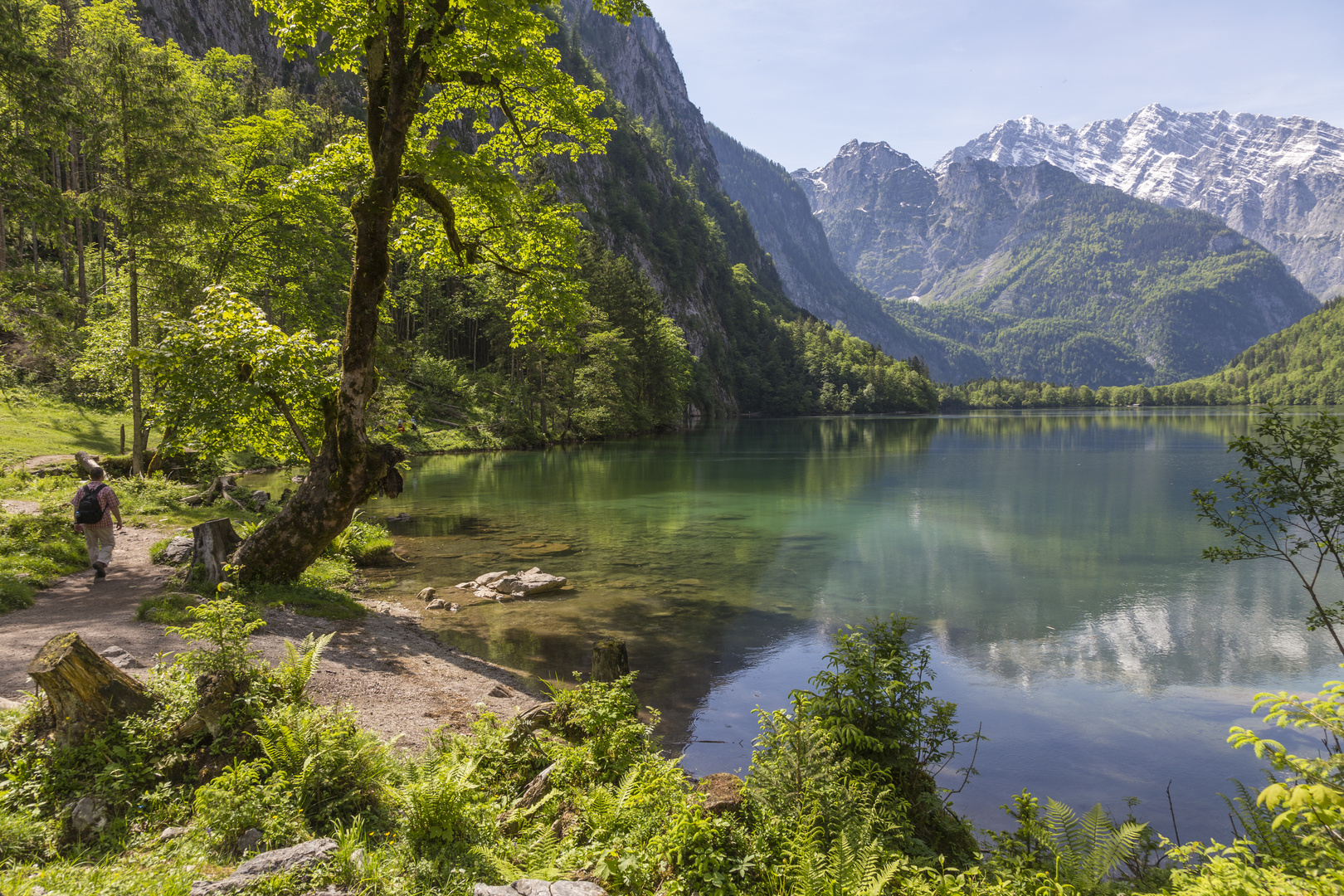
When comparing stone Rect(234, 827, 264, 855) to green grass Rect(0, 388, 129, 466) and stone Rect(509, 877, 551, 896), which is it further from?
green grass Rect(0, 388, 129, 466)

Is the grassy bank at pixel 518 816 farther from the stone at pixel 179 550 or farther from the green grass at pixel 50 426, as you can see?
the green grass at pixel 50 426

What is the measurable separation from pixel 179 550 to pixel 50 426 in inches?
962

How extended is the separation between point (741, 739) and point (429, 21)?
480 inches

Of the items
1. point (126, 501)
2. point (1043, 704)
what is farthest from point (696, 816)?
point (126, 501)

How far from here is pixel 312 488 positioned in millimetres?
11922

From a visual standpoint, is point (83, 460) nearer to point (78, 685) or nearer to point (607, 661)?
point (78, 685)

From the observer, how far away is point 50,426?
98.7ft

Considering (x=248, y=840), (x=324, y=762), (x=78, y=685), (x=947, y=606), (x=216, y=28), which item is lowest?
(x=947, y=606)

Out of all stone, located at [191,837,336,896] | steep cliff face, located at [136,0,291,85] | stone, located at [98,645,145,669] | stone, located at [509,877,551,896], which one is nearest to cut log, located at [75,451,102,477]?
stone, located at [98,645,145,669]

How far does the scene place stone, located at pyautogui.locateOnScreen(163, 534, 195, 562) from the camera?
13734 millimetres

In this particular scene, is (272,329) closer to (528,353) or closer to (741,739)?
(741,739)

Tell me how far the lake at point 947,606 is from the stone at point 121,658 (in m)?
5.80

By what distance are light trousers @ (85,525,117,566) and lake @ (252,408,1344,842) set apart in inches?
228

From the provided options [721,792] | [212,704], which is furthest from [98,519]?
[721,792]
